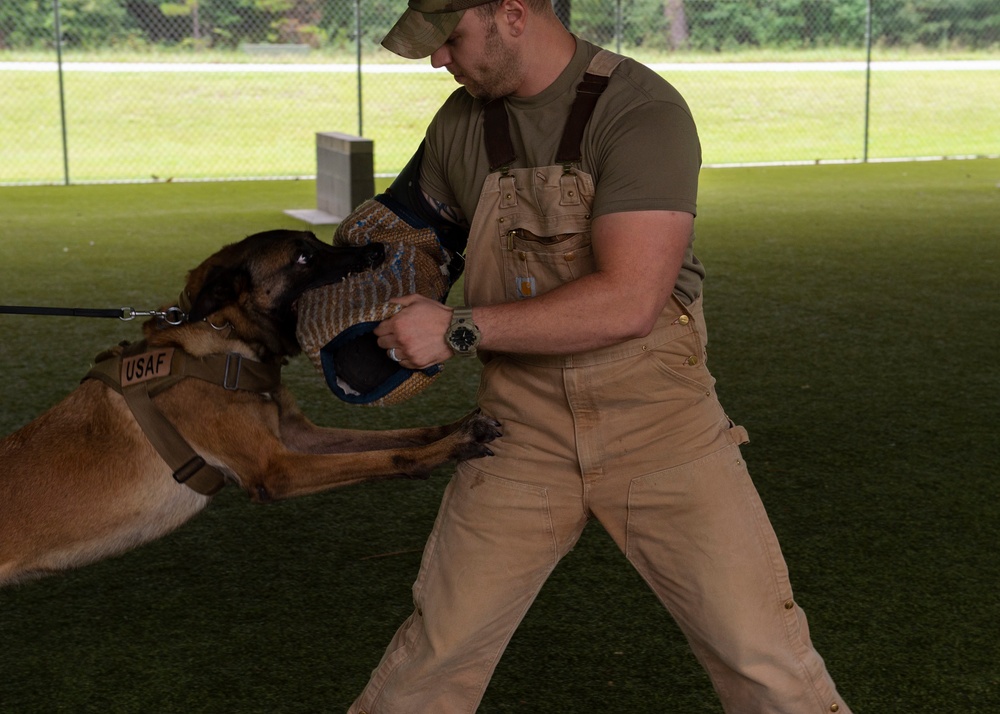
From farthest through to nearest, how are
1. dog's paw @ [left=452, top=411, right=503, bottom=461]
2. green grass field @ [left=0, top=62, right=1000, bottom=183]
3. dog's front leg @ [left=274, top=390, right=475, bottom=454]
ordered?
green grass field @ [left=0, top=62, right=1000, bottom=183] < dog's front leg @ [left=274, top=390, right=475, bottom=454] < dog's paw @ [left=452, top=411, right=503, bottom=461]

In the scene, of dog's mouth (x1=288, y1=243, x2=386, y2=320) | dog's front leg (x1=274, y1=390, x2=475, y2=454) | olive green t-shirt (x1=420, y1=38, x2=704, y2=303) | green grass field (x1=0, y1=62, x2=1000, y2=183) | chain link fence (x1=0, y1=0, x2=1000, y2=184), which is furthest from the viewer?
chain link fence (x1=0, y1=0, x2=1000, y2=184)

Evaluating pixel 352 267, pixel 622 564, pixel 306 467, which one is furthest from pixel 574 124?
pixel 622 564

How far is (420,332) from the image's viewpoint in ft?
6.93

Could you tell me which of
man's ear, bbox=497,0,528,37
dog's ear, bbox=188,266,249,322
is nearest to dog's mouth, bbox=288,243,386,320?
dog's ear, bbox=188,266,249,322

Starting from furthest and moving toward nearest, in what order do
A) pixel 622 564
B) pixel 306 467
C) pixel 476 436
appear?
pixel 622 564 → pixel 306 467 → pixel 476 436

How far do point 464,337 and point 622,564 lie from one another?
1.76 m

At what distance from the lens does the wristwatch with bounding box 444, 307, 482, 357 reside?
2.12 meters

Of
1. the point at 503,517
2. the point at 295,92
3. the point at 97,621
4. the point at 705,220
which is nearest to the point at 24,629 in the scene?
the point at 97,621

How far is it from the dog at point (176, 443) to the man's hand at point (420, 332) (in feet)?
2.00

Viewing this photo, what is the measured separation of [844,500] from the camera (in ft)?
13.6

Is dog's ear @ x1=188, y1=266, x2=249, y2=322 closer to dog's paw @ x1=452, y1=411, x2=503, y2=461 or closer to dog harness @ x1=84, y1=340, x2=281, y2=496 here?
dog harness @ x1=84, y1=340, x2=281, y2=496

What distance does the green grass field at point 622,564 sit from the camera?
3.02 meters

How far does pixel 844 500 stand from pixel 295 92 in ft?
57.6

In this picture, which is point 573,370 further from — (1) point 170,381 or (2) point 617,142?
(1) point 170,381
